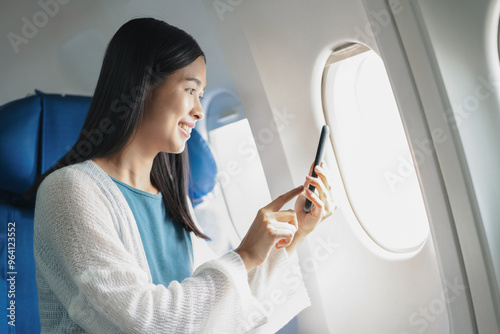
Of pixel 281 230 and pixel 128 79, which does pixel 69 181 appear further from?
pixel 281 230

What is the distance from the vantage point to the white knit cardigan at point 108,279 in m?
0.87

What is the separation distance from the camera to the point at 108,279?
34.4 inches

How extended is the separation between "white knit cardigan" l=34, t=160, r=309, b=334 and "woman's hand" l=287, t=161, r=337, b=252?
0.28 meters

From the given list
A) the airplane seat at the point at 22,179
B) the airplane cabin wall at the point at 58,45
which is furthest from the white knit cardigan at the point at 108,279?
the airplane cabin wall at the point at 58,45

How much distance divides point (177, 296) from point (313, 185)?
17.9 inches

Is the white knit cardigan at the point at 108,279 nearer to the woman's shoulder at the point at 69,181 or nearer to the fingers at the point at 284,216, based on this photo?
the woman's shoulder at the point at 69,181

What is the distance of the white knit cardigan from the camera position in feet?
2.87

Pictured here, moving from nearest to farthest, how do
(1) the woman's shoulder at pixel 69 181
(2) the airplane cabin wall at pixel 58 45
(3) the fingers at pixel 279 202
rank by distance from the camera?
1. (1) the woman's shoulder at pixel 69 181
2. (3) the fingers at pixel 279 202
3. (2) the airplane cabin wall at pixel 58 45

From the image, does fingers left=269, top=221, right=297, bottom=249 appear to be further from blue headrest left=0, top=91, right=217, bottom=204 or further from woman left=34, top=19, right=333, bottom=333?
blue headrest left=0, top=91, right=217, bottom=204

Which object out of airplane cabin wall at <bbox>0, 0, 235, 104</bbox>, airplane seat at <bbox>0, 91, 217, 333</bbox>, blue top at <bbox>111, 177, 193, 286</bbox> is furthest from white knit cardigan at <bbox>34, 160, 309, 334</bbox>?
airplane cabin wall at <bbox>0, 0, 235, 104</bbox>

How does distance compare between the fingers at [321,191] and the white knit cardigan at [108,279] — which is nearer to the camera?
the white knit cardigan at [108,279]

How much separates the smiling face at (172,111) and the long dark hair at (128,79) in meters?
0.02

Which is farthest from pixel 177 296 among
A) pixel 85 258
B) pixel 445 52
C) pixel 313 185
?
pixel 445 52

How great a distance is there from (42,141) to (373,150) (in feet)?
3.62
